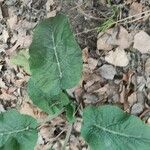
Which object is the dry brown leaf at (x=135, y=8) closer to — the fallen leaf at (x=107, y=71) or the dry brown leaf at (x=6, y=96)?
the fallen leaf at (x=107, y=71)

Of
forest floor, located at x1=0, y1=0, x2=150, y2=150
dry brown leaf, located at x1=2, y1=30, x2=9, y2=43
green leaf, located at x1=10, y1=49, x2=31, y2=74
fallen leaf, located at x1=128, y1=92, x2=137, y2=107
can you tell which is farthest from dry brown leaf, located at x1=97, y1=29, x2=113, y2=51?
dry brown leaf, located at x1=2, y1=30, x2=9, y2=43

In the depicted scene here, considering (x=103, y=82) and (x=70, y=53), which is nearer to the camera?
(x=70, y=53)

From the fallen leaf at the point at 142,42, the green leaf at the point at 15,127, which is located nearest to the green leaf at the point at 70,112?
the green leaf at the point at 15,127

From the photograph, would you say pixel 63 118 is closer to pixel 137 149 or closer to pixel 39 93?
pixel 39 93

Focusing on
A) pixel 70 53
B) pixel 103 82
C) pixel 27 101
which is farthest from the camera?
pixel 27 101

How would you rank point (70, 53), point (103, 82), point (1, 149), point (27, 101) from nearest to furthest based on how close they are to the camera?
1. point (70, 53)
2. point (1, 149)
3. point (103, 82)
4. point (27, 101)

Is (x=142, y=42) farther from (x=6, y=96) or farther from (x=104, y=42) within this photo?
(x=6, y=96)

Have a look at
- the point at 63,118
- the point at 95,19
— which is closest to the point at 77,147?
the point at 63,118
